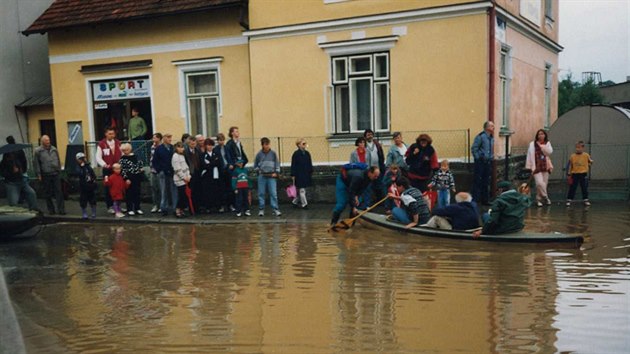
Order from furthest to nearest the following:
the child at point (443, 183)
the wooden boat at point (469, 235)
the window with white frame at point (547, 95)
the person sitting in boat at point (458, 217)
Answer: the window with white frame at point (547, 95), the child at point (443, 183), the person sitting in boat at point (458, 217), the wooden boat at point (469, 235)

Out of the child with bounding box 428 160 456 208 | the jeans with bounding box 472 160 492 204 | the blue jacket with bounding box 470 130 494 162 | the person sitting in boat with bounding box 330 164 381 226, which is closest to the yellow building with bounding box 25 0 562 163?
the blue jacket with bounding box 470 130 494 162

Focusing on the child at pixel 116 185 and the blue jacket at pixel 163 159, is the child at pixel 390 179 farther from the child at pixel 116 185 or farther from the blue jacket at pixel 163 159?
the child at pixel 116 185

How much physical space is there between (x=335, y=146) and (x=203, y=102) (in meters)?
4.76

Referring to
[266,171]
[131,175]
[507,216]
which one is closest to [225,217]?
[266,171]

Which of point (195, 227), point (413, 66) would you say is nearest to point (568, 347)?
point (195, 227)

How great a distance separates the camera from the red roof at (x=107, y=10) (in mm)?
16125

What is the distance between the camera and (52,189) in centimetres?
1439

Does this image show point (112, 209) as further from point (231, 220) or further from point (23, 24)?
point (23, 24)

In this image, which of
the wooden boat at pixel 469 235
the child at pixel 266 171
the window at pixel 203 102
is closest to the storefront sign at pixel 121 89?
the window at pixel 203 102

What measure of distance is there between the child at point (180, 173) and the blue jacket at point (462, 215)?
639cm

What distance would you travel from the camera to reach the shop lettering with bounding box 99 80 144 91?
17870 mm

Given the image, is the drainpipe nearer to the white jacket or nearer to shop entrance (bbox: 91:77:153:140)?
the white jacket

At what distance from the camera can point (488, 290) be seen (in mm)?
6562

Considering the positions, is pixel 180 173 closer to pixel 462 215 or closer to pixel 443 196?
pixel 443 196
